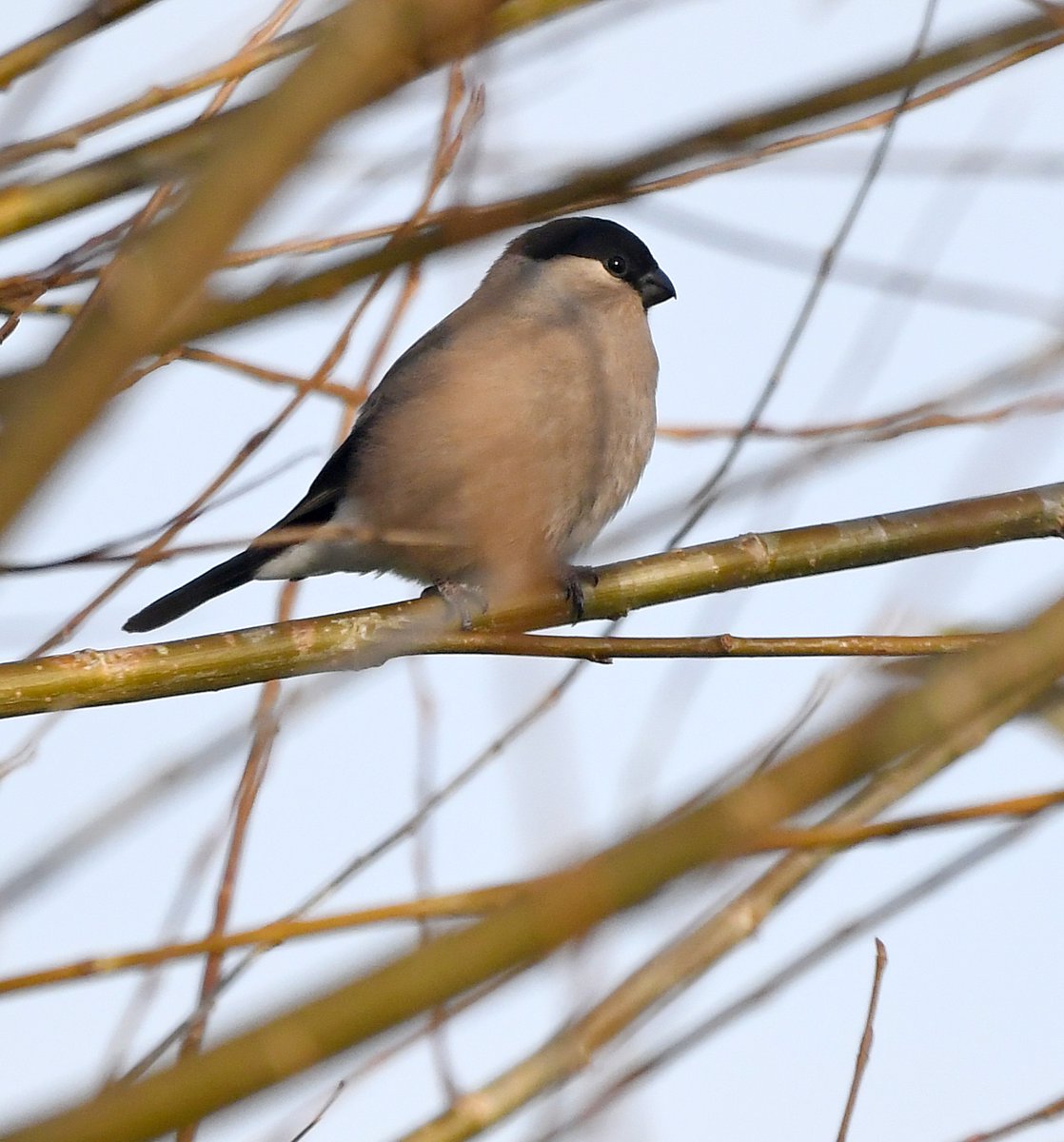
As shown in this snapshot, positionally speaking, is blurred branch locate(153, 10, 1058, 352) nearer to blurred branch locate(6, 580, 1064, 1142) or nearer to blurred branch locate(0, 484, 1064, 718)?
blurred branch locate(6, 580, 1064, 1142)

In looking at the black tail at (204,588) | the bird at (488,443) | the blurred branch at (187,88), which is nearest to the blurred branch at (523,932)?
the blurred branch at (187,88)

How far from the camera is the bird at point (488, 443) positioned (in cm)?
371

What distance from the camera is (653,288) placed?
15.3 feet

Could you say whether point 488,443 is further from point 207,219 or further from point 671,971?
point 207,219

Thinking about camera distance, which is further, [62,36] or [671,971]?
[671,971]

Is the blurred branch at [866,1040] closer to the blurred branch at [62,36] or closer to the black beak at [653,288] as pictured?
the blurred branch at [62,36]

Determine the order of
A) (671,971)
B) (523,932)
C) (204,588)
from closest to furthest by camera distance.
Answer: (523,932) → (671,971) → (204,588)

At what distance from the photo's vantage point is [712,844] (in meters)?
0.83

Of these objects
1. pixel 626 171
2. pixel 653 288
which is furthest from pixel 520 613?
pixel 653 288

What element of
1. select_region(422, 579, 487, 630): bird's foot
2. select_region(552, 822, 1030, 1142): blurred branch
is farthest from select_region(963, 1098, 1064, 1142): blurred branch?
select_region(422, 579, 487, 630): bird's foot

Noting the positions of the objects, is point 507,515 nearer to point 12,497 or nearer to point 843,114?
point 843,114

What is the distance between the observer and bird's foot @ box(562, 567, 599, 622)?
2625mm

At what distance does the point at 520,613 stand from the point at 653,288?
88.1 inches

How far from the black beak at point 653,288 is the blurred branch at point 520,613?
222 cm
